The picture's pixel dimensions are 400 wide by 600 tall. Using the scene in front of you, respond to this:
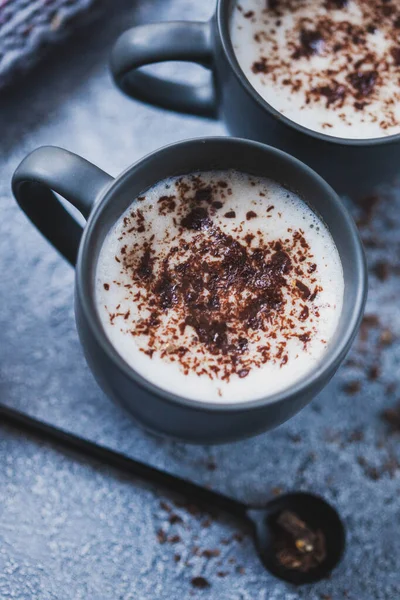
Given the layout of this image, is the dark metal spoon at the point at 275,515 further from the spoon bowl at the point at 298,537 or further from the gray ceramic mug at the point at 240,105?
the gray ceramic mug at the point at 240,105

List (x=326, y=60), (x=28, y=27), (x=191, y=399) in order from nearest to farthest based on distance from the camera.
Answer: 1. (x=191, y=399)
2. (x=326, y=60)
3. (x=28, y=27)

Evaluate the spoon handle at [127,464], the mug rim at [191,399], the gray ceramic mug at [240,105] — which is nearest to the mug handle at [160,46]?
the gray ceramic mug at [240,105]

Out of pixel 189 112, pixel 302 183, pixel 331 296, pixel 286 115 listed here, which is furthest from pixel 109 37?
pixel 331 296

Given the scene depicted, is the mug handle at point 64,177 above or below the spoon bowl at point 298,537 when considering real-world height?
above

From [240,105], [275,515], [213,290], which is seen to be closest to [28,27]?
[240,105]

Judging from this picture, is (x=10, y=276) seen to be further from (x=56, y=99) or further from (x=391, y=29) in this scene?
(x=391, y=29)

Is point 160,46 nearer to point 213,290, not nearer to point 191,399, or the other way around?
point 213,290
